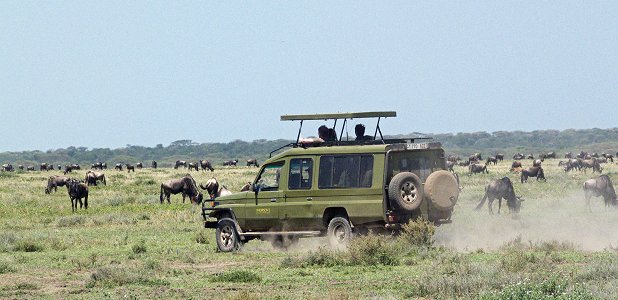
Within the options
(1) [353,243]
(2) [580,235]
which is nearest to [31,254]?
(1) [353,243]

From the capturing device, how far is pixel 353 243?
64.4ft

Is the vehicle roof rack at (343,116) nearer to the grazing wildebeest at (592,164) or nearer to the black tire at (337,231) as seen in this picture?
the black tire at (337,231)

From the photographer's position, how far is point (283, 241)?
22562 millimetres


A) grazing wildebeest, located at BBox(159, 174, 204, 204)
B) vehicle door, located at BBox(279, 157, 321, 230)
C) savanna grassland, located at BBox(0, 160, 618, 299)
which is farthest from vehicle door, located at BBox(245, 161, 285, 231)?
grazing wildebeest, located at BBox(159, 174, 204, 204)

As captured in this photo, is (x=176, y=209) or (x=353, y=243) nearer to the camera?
(x=353, y=243)

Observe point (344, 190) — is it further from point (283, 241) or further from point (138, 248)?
point (138, 248)

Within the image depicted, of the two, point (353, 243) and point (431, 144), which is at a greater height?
point (431, 144)

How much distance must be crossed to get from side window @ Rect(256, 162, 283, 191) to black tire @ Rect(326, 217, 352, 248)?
1.62m

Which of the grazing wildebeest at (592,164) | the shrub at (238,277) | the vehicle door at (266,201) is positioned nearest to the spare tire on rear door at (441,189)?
the vehicle door at (266,201)

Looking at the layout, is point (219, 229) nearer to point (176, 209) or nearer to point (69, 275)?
point (69, 275)

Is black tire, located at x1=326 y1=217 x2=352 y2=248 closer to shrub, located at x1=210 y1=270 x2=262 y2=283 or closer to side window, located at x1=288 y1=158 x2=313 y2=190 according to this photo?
side window, located at x1=288 y1=158 x2=313 y2=190

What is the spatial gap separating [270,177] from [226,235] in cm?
174

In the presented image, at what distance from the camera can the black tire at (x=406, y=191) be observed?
20.4m

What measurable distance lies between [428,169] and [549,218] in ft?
35.3
